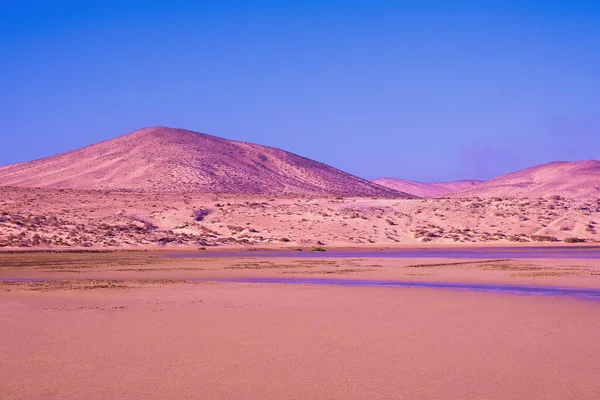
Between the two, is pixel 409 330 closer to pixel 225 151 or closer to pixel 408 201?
pixel 408 201

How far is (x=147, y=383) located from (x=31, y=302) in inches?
363

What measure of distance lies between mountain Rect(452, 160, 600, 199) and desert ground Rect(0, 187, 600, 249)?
3719 cm

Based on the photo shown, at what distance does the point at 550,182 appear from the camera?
11506cm

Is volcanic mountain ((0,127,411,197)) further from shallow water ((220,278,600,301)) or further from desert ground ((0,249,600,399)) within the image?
desert ground ((0,249,600,399))

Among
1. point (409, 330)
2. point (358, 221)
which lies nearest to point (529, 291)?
point (409, 330)

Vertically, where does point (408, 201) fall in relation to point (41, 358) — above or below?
above

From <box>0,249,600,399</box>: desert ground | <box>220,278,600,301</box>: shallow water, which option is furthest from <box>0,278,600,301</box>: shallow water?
<box>0,249,600,399</box>: desert ground

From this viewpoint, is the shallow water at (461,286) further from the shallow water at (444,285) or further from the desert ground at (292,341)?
the desert ground at (292,341)

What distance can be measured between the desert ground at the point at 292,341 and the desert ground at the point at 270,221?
31.3m

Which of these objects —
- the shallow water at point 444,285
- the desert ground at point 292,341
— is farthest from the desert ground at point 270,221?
the desert ground at point 292,341

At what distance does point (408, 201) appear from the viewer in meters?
70.2

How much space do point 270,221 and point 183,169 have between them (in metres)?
41.3

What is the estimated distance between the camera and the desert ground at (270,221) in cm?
5444

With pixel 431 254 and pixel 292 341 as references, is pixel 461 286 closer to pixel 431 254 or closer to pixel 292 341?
pixel 292 341
